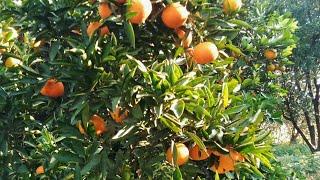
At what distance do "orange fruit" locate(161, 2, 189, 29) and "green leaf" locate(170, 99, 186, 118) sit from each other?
0.30m

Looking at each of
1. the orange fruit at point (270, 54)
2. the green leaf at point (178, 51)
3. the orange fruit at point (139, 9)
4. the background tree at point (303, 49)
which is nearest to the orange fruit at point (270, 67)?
the orange fruit at point (270, 54)

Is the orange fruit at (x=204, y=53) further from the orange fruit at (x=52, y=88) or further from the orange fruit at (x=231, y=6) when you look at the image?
the orange fruit at (x=52, y=88)

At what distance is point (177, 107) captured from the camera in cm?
144

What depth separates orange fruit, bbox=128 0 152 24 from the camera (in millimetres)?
1475

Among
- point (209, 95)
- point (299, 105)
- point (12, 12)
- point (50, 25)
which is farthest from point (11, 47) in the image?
point (299, 105)

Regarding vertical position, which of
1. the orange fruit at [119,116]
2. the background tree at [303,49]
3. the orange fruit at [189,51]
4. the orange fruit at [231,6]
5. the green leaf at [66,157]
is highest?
the orange fruit at [231,6]

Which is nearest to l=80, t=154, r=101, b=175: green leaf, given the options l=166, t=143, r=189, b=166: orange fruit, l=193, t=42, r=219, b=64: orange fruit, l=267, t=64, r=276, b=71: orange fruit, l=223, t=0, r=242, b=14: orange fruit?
l=166, t=143, r=189, b=166: orange fruit

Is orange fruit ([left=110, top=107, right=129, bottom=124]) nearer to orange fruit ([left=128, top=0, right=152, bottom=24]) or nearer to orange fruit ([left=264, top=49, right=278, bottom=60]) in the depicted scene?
orange fruit ([left=128, top=0, right=152, bottom=24])

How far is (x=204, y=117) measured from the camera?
4.93ft

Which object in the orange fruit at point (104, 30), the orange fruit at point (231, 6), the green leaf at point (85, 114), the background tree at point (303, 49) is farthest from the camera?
the background tree at point (303, 49)

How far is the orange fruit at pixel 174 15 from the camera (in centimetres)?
156

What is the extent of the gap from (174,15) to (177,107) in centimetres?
34

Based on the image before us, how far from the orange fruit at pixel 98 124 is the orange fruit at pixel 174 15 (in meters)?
0.43

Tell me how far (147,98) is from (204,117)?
8.1 inches
